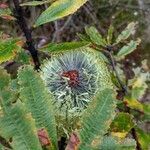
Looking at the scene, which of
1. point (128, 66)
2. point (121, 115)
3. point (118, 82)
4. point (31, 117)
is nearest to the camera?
point (31, 117)

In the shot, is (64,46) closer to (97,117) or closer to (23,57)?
(23,57)

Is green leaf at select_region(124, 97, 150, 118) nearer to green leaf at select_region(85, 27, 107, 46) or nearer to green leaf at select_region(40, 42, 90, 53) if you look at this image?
green leaf at select_region(85, 27, 107, 46)

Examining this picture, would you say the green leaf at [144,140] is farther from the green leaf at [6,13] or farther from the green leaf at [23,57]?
the green leaf at [6,13]

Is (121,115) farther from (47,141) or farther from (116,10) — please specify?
(116,10)

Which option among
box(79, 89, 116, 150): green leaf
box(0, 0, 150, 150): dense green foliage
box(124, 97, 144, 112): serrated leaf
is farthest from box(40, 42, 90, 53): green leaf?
box(124, 97, 144, 112): serrated leaf

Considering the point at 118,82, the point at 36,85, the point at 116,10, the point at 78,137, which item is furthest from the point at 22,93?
the point at 116,10

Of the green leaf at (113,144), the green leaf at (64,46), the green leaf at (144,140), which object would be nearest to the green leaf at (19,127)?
the green leaf at (113,144)

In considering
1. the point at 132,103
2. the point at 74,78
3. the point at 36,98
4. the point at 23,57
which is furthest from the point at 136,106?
the point at 36,98

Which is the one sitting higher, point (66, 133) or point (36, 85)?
point (36, 85)
